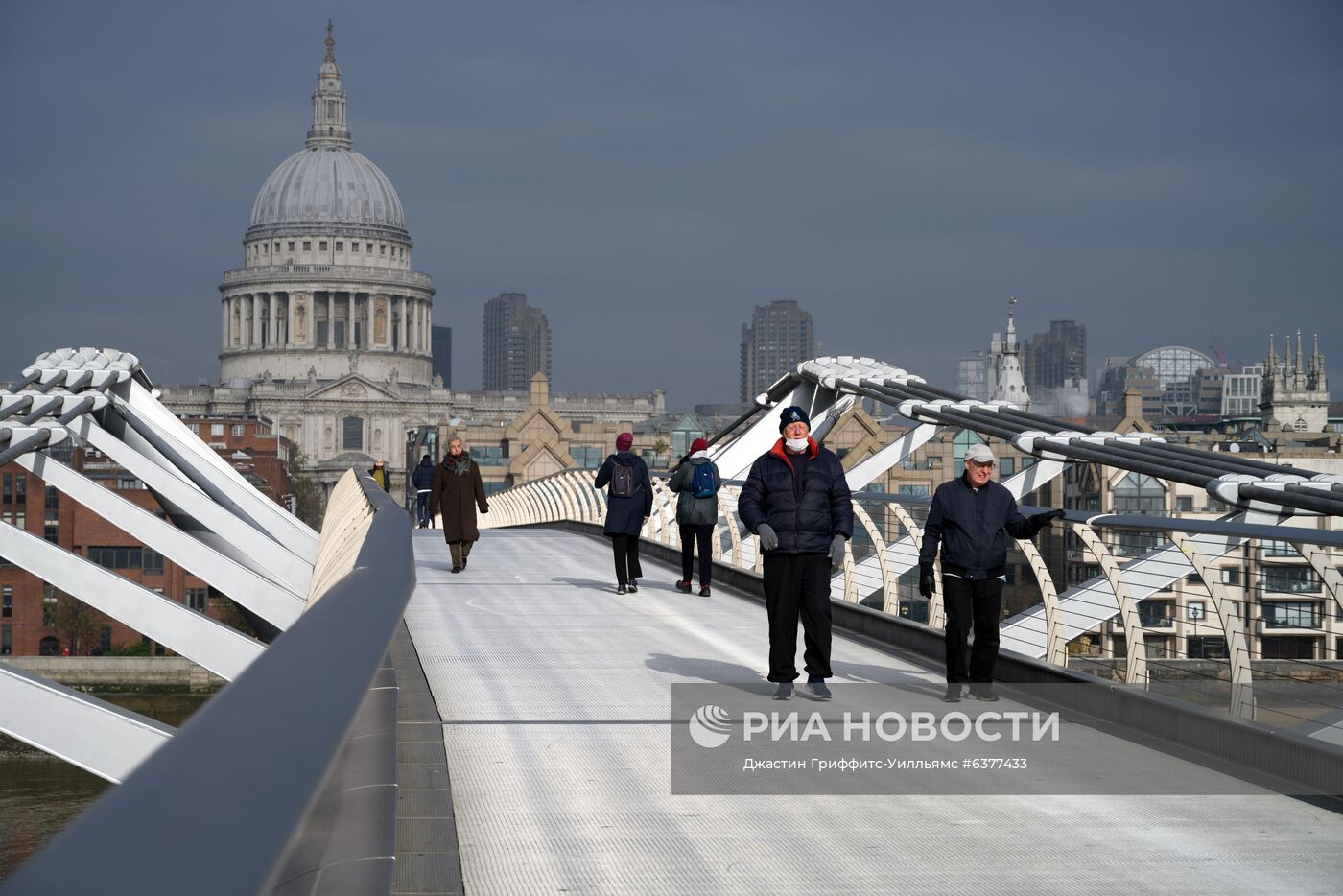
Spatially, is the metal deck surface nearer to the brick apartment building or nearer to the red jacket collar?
the red jacket collar

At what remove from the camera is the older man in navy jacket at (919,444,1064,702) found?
29.3 ft

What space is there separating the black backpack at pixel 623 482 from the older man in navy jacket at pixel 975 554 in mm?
7359

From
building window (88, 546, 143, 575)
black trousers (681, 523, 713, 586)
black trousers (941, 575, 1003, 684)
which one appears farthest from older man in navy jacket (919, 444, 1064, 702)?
building window (88, 546, 143, 575)

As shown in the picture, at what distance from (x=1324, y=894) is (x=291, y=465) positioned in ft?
440

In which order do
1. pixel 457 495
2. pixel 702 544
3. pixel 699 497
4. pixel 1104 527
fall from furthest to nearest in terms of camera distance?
pixel 457 495, pixel 702 544, pixel 699 497, pixel 1104 527

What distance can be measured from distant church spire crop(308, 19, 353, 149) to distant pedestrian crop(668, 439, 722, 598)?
173862 millimetres

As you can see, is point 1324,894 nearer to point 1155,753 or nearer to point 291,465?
point 1155,753

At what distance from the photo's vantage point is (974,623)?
9250 mm

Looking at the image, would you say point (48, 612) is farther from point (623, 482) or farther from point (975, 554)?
point (975, 554)

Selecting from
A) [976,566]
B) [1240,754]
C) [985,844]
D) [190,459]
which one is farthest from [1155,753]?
[190,459]

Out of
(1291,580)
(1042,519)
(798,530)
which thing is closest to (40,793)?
(798,530)

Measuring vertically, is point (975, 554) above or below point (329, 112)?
below

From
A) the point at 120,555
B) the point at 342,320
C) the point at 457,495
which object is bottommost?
the point at 120,555

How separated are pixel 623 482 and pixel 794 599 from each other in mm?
7147
